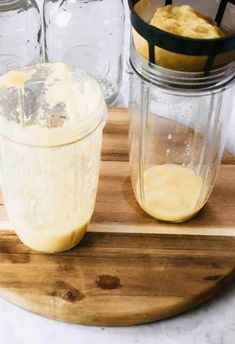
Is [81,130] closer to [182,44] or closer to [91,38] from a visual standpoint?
[182,44]

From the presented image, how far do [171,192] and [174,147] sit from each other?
0.08 m

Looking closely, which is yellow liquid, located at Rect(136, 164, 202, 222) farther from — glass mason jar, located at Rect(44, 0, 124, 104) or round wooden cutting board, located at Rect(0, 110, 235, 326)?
glass mason jar, located at Rect(44, 0, 124, 104)

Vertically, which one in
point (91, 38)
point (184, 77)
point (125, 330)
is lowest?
point (125, 330)

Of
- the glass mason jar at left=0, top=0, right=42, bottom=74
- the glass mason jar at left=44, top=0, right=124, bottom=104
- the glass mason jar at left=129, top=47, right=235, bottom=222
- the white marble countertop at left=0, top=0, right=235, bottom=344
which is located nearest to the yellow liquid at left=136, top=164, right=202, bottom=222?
the glass mason jar at left=129, top=47, right=235, bottom=222

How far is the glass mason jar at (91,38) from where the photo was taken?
3.18ft

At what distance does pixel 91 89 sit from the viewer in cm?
65

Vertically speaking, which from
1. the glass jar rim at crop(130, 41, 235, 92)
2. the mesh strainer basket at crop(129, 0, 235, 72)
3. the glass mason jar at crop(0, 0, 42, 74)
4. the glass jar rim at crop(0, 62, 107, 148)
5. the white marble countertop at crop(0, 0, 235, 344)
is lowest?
the white marble countertop at crop(0, 0, 235, 344)

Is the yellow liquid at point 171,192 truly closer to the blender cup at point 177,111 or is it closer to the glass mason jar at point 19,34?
the blender cup at point 177,111

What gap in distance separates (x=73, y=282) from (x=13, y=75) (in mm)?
231

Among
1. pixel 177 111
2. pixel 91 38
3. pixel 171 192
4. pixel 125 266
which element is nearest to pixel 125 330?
pixel 125 266

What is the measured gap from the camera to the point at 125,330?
2.19ft

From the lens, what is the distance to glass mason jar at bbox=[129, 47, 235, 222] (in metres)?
0.73

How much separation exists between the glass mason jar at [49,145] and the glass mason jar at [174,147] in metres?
0.08

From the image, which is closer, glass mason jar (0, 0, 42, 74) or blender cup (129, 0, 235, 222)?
blender cup (129, 0, 235, 222)
